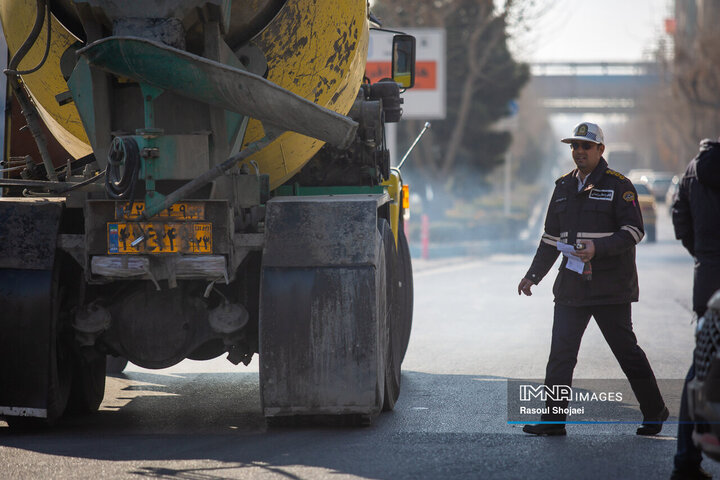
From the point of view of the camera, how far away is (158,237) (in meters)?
6.25

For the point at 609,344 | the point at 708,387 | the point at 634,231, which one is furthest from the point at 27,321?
the point at 708,387

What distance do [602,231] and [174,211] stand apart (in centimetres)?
230

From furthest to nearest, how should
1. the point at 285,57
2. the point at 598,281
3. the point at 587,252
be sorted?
the point at 285,57 → the point at 598,281 → the point at 587,252

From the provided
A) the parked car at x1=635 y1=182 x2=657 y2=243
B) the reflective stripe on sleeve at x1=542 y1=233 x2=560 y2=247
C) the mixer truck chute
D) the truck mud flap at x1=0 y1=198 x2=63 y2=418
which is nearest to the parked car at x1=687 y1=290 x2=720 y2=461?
the reflective stripe on sleeve at x1=542 y1=233 x2=560 y2=247

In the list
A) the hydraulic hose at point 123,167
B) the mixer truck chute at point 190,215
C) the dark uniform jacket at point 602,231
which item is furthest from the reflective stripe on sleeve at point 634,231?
the hydraulic hose at point 123,167

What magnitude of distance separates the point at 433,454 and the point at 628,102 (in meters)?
105

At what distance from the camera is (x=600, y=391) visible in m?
8.26

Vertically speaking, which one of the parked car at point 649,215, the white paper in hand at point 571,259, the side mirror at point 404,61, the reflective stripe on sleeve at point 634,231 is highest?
the side mirror at point 404,61

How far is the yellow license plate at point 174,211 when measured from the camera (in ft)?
20.5

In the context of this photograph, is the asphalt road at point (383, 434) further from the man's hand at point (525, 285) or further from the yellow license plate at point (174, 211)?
the yellow license plate at point (174, 211)

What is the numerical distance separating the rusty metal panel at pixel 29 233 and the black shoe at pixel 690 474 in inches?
134

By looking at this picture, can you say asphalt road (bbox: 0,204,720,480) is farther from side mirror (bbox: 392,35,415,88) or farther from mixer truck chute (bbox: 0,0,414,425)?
side mirror (bbox: 392,35,415,88)

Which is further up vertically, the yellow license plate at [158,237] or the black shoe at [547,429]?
the yellow license plate at [158,237]

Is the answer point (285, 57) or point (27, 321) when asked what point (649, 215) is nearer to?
point (285, 57)
